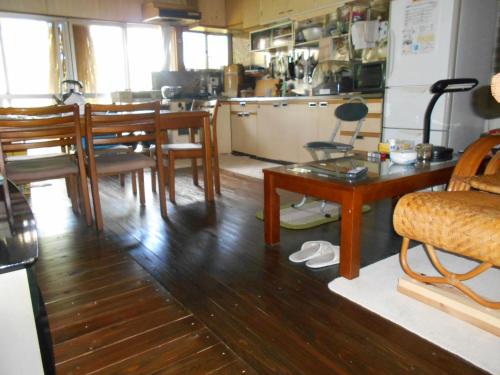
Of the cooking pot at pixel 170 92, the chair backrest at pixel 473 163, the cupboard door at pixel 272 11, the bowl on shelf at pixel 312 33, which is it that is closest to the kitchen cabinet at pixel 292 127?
the cooking pot at pixel 170 92

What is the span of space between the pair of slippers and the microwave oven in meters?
2.33

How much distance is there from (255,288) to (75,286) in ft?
2.69

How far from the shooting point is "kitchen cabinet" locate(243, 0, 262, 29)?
18.8ft

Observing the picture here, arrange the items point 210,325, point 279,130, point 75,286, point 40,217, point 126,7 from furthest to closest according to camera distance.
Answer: point 126,7, point 279,130, point 40,217, point 75,286, point 210,325

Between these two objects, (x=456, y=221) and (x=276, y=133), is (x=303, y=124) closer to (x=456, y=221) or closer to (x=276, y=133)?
(x=276, y=133)

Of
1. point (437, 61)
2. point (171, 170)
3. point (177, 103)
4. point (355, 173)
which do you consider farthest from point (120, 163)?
point (177, 103)

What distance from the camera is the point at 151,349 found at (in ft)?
4.32

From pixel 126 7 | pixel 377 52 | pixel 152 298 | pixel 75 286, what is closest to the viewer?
pixel 152 298

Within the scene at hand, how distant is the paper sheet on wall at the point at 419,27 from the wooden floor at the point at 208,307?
1754mm

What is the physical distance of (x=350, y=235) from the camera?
5.63 feet

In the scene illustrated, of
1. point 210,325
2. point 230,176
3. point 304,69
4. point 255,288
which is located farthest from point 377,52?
point 210,325

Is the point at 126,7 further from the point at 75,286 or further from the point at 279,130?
the point at 75,286

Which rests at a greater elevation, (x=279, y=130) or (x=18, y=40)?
(x=18, y=40)

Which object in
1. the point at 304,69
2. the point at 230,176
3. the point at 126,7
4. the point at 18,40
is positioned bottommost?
the point at 230,176
